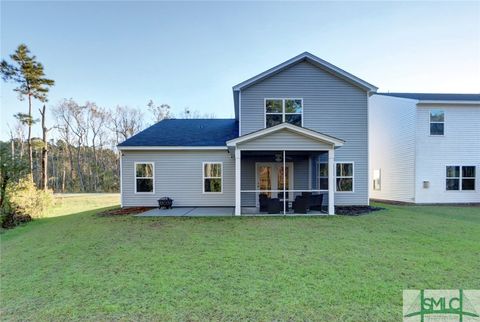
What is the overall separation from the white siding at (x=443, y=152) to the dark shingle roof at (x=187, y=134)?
35.8ft

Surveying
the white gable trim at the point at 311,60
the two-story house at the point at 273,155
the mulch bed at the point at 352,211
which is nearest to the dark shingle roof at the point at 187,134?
the two-story house at the point at 273,155

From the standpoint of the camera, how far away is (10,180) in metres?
11.1

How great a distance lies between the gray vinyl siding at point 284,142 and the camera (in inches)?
394

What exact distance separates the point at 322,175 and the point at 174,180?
7.78 metres

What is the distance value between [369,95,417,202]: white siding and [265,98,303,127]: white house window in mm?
7434

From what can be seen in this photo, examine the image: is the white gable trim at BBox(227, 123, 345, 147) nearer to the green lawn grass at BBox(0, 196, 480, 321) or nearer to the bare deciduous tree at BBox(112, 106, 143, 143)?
the green lawn grass at BBox(0, 196, 480, 321)

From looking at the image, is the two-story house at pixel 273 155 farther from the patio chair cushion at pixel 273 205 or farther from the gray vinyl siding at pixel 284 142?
the gray vinyl siding at pixel 284 142

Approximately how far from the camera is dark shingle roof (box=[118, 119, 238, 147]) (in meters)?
13.4

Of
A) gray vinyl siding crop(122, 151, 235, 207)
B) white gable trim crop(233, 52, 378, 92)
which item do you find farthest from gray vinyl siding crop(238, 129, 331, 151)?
gray vinyl siding crop(122, 151, 235, 207)

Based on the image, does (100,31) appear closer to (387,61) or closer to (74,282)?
(74,282)

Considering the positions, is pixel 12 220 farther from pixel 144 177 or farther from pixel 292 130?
pixel 292 130

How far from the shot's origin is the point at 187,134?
1465 cm

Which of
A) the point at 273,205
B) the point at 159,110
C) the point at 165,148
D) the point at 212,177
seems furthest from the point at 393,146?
the point at 159,110

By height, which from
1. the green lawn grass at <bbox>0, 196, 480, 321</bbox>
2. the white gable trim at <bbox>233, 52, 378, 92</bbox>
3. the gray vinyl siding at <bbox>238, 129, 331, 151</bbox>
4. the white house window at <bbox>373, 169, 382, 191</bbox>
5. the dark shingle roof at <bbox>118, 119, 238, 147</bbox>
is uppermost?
the white gable trim at <bbox>233, 52, 378, 92</bbox>
